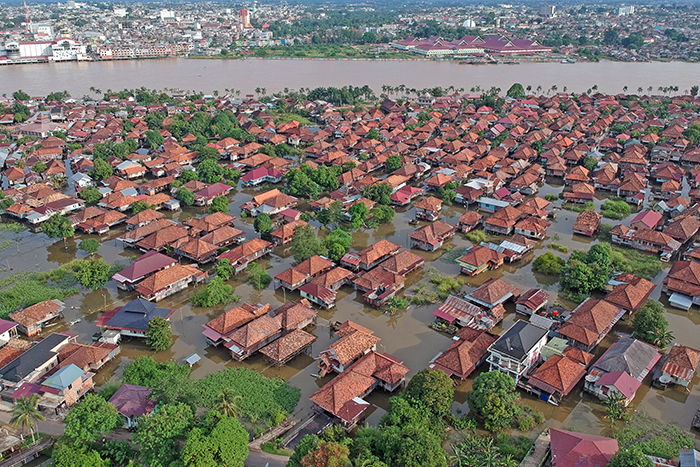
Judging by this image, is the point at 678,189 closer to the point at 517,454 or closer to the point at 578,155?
the point at 578,155

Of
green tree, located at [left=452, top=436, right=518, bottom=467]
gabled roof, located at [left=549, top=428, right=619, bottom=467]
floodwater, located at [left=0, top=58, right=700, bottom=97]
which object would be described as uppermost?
floodwater, located at [left=0, top=58, right=700, bottom=97]

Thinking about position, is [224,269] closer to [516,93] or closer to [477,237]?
[477,237]

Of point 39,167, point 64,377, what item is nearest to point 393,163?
point 39,167

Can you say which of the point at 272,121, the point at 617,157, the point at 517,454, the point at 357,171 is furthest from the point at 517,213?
the point at 272,121

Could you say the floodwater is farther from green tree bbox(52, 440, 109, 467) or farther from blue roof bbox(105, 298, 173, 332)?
green tree bbox(52, 440, 109, 467)

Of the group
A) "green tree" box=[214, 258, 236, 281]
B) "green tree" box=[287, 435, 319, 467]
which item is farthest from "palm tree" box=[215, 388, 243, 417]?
"green tree" box=[214, 258, 236, 281]

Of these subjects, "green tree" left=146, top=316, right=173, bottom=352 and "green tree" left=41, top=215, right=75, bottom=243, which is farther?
"green tree" left=41, top=215, right=75, bottom=243

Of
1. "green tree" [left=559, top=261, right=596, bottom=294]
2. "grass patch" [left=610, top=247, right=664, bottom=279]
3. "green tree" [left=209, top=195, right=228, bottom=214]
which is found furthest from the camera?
"green tree" [left=209, top=195, right=228, bottom=214]

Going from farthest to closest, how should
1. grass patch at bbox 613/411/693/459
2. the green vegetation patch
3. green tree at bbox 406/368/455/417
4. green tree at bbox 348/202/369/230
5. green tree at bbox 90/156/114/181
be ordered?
green tree at bbox 90/156/114/181 < the green vegetation patch < green tree at bbox 348/202/369/230 < green tree at bbox 406/368/455/417 < grass patch at bbox 613/411/693/459
